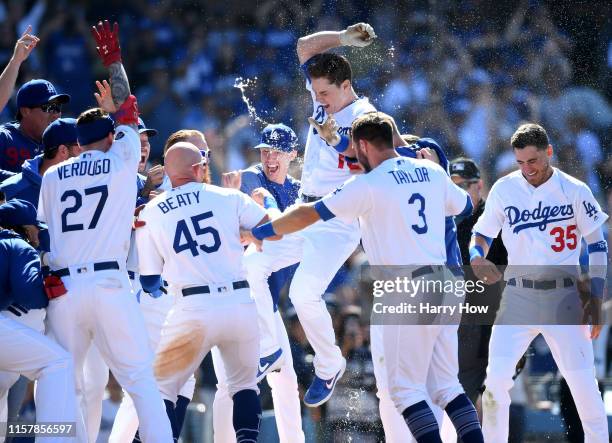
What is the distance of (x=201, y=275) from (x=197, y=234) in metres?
0.19

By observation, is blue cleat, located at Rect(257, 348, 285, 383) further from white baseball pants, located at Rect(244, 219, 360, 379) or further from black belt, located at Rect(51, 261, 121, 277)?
black belt, located at Rect(51, 261, 121, 277)

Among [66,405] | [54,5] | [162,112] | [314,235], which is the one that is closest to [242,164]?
[162,112]

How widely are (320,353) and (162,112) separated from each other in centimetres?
504

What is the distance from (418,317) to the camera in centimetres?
483

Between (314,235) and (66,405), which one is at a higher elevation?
(314,235)

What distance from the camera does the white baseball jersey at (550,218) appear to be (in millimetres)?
5750

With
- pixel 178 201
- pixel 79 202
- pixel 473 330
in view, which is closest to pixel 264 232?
pixel 178 201

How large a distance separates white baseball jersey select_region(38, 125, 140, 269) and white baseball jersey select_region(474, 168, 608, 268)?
219 centimetres

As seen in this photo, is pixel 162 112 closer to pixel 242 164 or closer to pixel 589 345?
pixel 242 164

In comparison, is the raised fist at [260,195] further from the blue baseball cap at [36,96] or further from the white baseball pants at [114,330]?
the blue baseball cap at [36,96]

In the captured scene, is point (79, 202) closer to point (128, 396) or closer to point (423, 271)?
point (128, 396)

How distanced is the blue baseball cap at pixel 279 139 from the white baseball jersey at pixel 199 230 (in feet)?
4.07

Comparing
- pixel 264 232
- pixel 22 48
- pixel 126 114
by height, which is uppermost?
pixel 22 48

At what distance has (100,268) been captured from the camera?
188 inches
